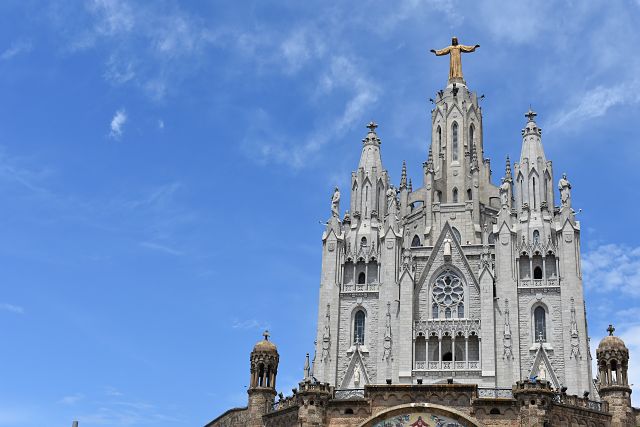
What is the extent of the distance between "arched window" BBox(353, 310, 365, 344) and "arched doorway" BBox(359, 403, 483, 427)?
1129 inches

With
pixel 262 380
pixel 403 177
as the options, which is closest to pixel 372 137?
pixel 403 177

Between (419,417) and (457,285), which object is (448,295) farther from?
(419,417)

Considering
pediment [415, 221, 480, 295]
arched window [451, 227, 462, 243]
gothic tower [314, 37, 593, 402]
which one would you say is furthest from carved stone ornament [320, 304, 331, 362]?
arched window [451, 227, 462, 243]

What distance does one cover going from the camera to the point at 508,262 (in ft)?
193

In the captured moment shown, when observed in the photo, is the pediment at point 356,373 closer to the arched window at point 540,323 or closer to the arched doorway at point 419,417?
the arched window at point 540,323

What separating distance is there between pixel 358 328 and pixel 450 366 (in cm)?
717

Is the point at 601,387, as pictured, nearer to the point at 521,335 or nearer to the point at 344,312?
the point at 521,335

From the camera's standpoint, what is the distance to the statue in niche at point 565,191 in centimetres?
6025

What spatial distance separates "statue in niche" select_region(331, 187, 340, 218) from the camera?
64750 mm

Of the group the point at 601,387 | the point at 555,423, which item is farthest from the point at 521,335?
the point at 555,423

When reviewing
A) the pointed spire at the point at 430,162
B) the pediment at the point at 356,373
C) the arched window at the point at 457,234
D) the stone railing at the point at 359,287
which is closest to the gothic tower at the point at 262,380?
the pediment at the point at 356,373

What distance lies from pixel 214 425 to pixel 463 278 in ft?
89.2

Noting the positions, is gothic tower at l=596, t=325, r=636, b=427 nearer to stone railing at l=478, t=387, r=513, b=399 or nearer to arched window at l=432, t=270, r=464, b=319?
stone railing at l=478, t=387, r=513, b=399

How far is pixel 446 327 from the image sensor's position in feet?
192
